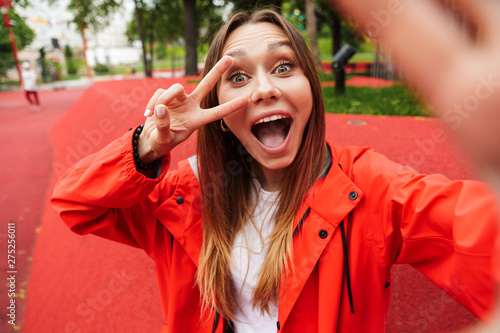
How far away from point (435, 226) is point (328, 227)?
0.42 m

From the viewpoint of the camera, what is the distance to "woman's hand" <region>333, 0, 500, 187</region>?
247mm

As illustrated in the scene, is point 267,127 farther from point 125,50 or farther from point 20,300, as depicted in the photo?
point 125,50

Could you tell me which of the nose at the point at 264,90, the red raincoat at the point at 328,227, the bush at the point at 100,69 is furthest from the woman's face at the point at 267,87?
the bush at the point at 100,69

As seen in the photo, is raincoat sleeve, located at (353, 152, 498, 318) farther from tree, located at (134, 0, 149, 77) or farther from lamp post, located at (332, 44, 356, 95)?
tree, located at (134, 0, 149, 77)

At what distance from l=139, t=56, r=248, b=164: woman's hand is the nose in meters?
0.11

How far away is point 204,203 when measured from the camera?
1.68 metres

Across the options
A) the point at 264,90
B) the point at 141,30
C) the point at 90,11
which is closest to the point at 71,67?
→ the point at 90,11

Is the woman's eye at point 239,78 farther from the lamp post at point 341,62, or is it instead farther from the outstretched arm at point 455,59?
the lamp post at point 341,62

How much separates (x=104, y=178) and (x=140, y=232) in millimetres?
Answer: 395

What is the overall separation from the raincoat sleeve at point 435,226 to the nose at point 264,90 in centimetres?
50

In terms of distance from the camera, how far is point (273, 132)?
1720mm

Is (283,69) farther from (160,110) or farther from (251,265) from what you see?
(251,265)

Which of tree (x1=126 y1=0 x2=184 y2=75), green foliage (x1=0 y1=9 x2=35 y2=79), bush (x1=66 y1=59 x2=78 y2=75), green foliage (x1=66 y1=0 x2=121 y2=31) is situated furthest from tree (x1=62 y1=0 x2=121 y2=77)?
bush (x1=66 y1=59 x2=78 y2=75)

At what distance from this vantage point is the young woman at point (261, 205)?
4.37 ft
